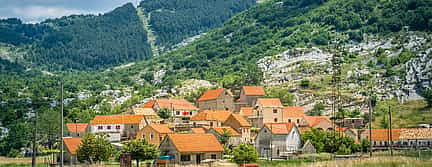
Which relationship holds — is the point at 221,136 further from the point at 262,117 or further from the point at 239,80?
the point at 239,80

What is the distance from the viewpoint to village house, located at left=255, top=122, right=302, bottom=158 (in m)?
94.5

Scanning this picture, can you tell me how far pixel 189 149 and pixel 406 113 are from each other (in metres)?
72.5

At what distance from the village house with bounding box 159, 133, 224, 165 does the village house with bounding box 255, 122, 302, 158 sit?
17.9 meters

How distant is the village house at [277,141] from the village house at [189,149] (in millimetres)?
17890

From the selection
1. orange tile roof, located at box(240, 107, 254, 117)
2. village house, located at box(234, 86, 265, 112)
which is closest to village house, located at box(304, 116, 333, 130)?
orange tile roof, located at box(240, 107, 254, 117)

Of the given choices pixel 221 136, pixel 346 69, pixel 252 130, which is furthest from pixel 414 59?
pixel 221 136

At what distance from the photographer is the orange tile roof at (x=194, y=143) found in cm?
7569

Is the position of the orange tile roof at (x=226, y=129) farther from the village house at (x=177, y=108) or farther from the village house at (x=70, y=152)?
the village house at (x=70, y=152)

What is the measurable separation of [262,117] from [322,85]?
56.5 metres

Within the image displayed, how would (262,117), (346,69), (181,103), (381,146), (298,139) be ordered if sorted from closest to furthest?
(298,139)
(381,146)
(262,117)
(181,103)
(346,69)

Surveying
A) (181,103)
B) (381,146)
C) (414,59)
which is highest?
(414,59)

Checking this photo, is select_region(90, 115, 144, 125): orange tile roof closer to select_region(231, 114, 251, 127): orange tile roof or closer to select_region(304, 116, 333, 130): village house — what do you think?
select_region(231, 114, 251, 127): orange tile roof

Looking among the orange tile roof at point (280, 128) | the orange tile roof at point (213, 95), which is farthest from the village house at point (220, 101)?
the orange tile roof at point (280, 128)

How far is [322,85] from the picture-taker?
166 m
